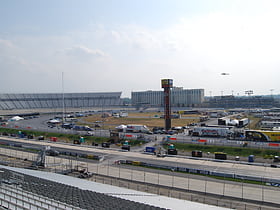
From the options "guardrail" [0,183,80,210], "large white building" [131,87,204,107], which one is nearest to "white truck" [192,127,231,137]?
"guardrail" [0,183,80,210]

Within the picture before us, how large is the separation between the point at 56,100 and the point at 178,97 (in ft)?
227

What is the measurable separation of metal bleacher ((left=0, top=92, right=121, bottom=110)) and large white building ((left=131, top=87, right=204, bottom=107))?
17.6 metres

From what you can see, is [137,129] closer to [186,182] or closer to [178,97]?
[186,182]

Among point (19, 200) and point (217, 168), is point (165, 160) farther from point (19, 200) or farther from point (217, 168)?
point (19, 200)

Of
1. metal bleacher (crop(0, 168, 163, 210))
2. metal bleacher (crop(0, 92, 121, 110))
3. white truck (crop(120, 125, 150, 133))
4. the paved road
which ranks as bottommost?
the paved road

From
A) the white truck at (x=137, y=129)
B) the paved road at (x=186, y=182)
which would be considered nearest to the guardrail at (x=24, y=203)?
the paved road at (x=186, y=182)

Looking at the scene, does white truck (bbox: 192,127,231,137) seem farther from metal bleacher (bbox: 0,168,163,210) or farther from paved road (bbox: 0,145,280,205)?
metal bleacher (bbox: 0,168,163,210)

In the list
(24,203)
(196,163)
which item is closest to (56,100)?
(196,163)

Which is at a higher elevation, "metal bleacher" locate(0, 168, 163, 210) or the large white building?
the large white building

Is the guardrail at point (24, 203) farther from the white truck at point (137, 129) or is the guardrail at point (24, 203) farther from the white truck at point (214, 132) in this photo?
the white truck at point (137, 129)

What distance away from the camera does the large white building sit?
149750 mm

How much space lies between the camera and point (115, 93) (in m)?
150

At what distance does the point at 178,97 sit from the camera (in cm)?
15438

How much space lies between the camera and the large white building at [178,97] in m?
150
